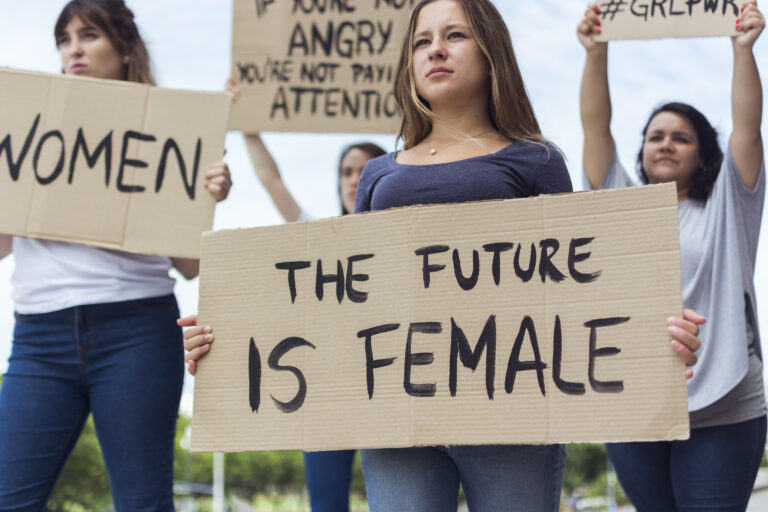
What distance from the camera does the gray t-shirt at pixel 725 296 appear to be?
7.59 feet

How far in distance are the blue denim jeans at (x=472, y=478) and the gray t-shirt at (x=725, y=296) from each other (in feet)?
2.81

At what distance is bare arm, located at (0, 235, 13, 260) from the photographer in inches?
98.8

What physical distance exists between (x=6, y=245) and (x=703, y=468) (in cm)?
213

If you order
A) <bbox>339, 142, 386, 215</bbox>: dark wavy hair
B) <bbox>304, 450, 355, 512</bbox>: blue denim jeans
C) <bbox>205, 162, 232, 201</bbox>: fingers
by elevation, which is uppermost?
<bbox>339, 142, 386, 215</bbox>: dark wavy hair

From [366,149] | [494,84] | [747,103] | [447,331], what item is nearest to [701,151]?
[747,103]

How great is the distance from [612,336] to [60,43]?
195 cm

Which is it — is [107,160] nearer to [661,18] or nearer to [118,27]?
[118,27]

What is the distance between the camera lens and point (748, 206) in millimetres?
2512

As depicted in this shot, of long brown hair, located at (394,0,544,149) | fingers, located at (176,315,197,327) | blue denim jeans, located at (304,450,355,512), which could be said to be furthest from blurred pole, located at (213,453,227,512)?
long brown hair, located at (394,0,544,149)

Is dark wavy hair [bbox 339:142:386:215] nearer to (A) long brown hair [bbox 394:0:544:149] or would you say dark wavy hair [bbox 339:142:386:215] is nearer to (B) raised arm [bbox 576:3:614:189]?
(B) raised arm [bbox 576:3:614:189]

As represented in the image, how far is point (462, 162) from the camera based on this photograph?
1.78m

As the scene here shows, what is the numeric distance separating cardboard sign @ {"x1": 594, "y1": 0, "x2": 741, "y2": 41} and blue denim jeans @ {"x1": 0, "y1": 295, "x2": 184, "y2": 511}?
72.5 inches

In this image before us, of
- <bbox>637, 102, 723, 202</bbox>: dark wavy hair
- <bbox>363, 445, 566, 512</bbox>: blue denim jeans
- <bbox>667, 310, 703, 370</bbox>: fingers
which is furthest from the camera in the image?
<bbox>637, 102, 723, 202</bbox>: dark wavy hair

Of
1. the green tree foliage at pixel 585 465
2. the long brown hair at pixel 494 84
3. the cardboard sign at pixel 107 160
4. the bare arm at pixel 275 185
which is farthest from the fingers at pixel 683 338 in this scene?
the green tree foliage at pixel 585 465
